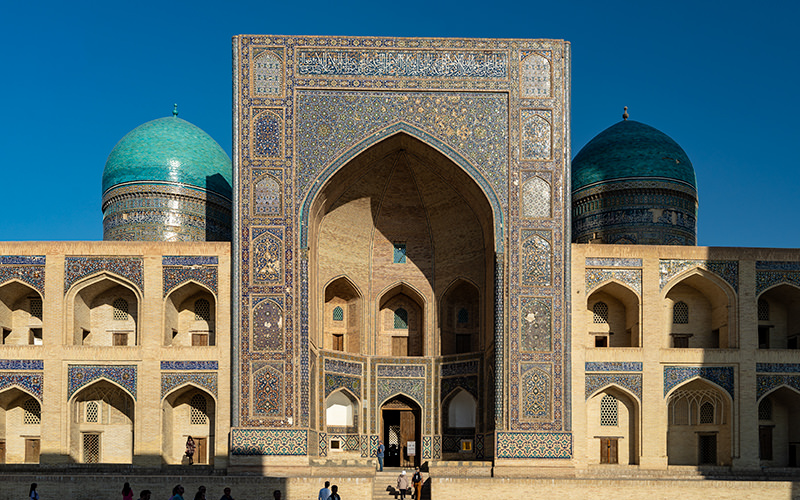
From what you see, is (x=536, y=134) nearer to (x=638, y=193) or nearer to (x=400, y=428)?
(x=638, y=193)

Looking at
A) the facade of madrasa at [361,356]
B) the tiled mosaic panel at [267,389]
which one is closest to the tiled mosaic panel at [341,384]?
the facade of madrasa at [361,356]

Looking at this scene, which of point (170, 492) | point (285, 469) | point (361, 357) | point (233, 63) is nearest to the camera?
point (170, 492)

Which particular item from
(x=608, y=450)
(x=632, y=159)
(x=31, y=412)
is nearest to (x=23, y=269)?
(x=31, y=412)

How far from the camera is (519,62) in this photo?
1543cm

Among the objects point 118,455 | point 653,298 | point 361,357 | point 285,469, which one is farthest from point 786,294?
point 118,455

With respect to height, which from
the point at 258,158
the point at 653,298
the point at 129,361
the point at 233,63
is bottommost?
the point at 129,361

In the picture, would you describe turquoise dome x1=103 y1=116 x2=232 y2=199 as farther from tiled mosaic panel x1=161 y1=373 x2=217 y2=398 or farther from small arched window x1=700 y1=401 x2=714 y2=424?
small arched window x1=700 y1=401 x2=714 y2=424

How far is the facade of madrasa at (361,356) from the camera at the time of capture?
14727 millimetres

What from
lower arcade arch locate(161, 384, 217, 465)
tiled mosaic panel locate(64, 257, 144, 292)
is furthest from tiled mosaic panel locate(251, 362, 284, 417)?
tiled mosaic panel locate(64, 257, 144, 292)

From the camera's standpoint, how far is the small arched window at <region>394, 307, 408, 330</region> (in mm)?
17578

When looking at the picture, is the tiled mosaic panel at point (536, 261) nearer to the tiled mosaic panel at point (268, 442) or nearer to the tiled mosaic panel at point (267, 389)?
the tiled mosaic panel at point (267, 389)

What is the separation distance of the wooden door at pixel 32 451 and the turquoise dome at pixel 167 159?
6244 millimetres

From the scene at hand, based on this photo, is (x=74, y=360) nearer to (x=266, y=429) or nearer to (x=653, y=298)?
(x=266, y=429)

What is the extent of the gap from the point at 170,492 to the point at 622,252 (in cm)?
808
